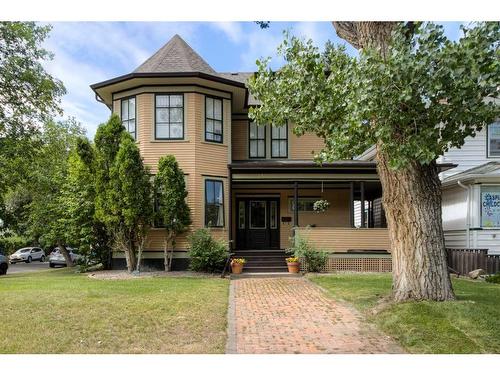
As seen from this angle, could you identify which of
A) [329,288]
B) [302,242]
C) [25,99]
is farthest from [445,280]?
[25,99]

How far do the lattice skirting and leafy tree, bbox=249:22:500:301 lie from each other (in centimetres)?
760

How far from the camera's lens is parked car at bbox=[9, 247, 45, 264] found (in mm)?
37656

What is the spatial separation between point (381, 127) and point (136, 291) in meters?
6.69

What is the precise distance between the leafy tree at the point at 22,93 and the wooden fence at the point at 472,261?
1713cm

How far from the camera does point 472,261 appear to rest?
14.7 m

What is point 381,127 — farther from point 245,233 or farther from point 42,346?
point 245,233

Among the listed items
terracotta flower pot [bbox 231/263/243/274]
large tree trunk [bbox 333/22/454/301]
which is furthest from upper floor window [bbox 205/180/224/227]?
large tree trunk [bbox 333/22/454/301]

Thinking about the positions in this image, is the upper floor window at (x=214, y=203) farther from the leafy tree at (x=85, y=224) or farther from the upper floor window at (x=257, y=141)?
the leafy tree at (x=85, y=224)

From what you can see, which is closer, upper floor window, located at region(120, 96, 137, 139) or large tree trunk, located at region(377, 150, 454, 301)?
large tree trunk, located at region(377, 150, 454, 301)

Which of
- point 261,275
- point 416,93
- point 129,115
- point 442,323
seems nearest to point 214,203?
point 261,275

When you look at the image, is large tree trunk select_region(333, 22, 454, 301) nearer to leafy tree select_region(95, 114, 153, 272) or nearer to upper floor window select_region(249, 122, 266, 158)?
leafy tree select_region(95, 114, 153, 272)

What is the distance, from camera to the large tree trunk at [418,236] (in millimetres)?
8047

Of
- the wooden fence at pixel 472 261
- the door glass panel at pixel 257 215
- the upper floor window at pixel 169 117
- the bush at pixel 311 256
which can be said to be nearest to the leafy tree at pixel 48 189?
the upper floor window at pixel 169 117
